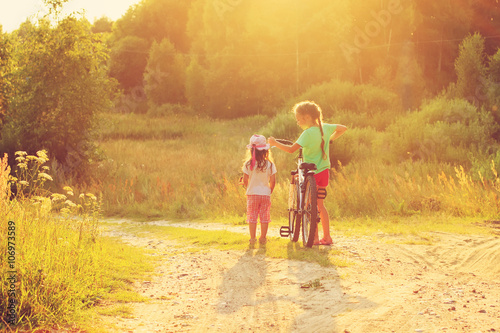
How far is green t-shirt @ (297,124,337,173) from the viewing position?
8.66 meters

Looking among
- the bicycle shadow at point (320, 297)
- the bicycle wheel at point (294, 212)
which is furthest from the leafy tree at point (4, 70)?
the bicycle shadow at point (320, 297)

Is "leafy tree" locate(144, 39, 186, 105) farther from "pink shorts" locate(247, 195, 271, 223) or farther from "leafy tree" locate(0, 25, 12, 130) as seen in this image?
"pink shorts" locate(247, 195, 271, 223)

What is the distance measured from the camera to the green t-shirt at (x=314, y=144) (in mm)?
8656

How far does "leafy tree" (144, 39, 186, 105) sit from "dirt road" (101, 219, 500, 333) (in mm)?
47907

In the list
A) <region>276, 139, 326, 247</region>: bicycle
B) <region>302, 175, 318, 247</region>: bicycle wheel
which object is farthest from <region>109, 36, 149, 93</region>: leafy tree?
<region>302, 175, 318, 247</region>: bicycle wheel

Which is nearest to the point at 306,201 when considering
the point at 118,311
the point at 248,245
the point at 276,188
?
the point at 248,245

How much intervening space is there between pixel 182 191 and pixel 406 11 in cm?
2125

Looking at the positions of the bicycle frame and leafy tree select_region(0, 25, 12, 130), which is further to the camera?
leafy tree select_region(0, 25, 12, 130)

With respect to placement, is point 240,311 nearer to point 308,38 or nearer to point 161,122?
point 161,122

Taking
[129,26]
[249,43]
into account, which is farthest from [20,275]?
[129,26]

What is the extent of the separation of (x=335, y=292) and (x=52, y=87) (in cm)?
1834

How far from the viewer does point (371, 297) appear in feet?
19.9

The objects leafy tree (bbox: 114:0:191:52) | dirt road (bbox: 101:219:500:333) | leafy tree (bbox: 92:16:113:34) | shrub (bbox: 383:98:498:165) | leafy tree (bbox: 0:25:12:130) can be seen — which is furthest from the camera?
leafy tree (bbox: 92:16:113:34)

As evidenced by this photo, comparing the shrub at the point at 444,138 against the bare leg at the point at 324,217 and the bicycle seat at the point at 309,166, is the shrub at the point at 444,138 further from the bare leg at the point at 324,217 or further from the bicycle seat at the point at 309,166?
the bicycle seat at the point at 309,166
